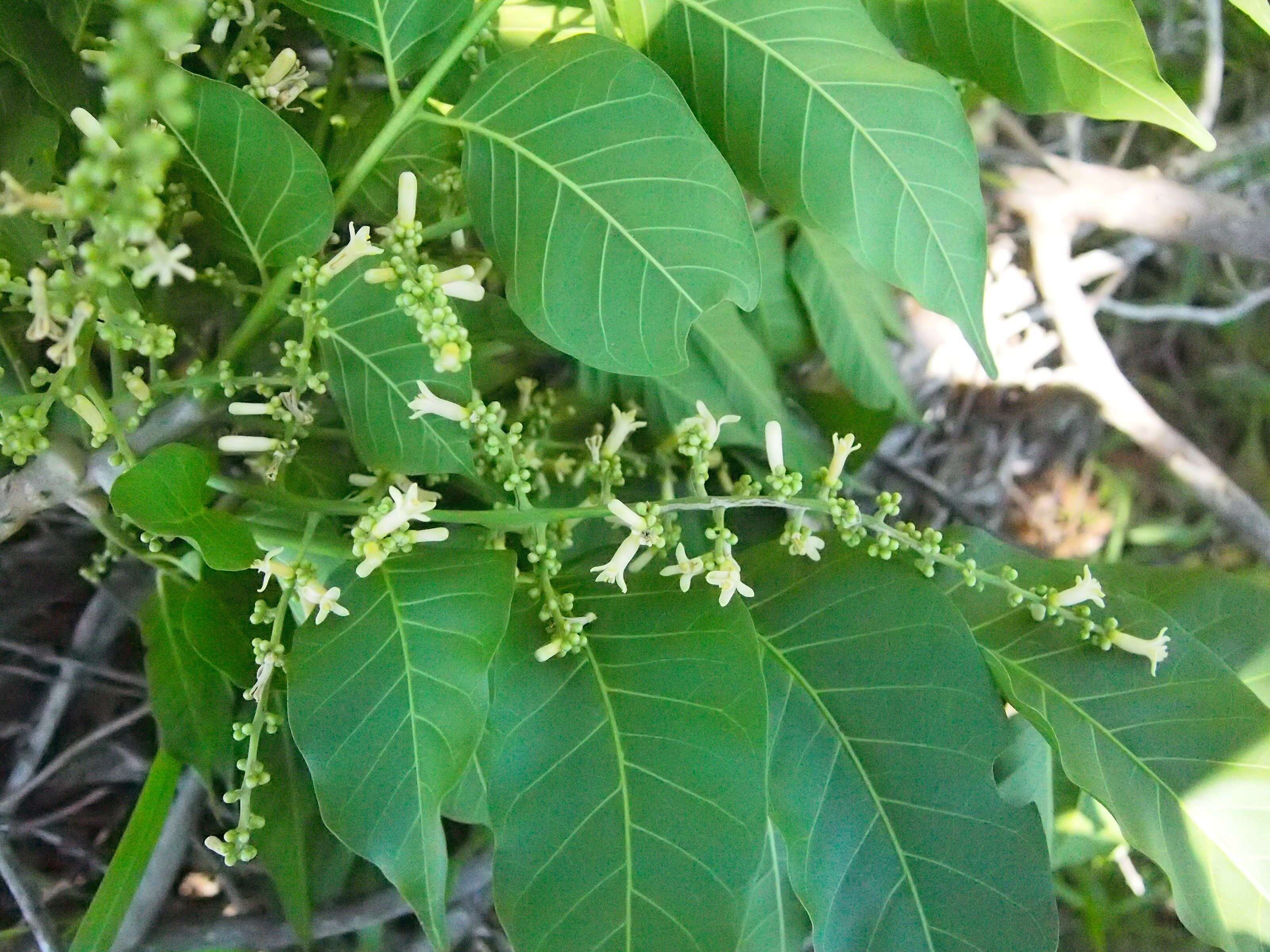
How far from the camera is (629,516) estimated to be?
539mm

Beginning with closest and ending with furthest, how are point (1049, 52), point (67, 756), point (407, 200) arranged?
point (407, 200), point (1049, 52), point (67, 756)

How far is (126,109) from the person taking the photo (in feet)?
1.11

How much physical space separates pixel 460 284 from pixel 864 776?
16.5 inches

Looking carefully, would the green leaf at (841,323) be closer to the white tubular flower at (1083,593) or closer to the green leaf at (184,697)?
the white tubular flower at (1083,593)

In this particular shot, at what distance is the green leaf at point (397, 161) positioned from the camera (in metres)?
0.59

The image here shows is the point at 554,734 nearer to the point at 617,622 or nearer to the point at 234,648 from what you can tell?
the point at 617,622

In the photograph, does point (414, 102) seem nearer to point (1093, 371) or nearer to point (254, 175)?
point (254, 175)

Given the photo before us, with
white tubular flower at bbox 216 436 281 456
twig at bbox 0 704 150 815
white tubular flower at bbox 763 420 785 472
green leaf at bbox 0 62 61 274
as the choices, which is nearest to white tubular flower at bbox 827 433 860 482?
white tubular flower at bbox 763 420 785 472

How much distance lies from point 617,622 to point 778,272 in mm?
537

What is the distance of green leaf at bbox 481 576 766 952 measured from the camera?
0.55 metres

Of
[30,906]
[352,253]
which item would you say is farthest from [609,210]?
[30,906]

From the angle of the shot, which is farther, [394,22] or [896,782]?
[896,782]

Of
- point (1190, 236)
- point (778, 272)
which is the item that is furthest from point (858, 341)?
point (1190, 236)

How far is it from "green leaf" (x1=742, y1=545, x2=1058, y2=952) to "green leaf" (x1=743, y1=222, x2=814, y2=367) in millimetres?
424
